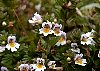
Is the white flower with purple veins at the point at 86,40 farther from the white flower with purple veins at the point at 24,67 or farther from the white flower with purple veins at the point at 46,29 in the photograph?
the white flower with purple veins at the point at 24,67

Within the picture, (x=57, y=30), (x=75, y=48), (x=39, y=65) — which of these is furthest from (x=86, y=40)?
(x=39, y=65)

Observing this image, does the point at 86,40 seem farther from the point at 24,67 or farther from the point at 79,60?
the point at 24,67

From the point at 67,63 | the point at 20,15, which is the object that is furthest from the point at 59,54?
the point at 20,15

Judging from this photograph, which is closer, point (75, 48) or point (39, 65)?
point (39, 65)

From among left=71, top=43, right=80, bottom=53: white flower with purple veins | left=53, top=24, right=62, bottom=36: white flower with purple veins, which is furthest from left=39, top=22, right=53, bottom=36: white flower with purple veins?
left=71, top=43, right=80, bottom=53: white flower with purple veins

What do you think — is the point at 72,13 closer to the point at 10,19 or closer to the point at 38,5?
the point at 10,19

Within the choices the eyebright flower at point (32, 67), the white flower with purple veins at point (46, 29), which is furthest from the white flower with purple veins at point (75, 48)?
the eyebright flower at point (32, 67)

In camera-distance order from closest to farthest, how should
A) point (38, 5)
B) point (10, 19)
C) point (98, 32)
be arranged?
point (98, 32) → point (10, 19) → point (38, 5)

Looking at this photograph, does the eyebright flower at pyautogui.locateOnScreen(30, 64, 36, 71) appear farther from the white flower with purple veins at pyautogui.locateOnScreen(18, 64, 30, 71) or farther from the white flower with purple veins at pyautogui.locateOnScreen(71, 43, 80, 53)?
the white flower with purple veins at pyautogui.locateOnScreen(71, 43, 80, 53)
